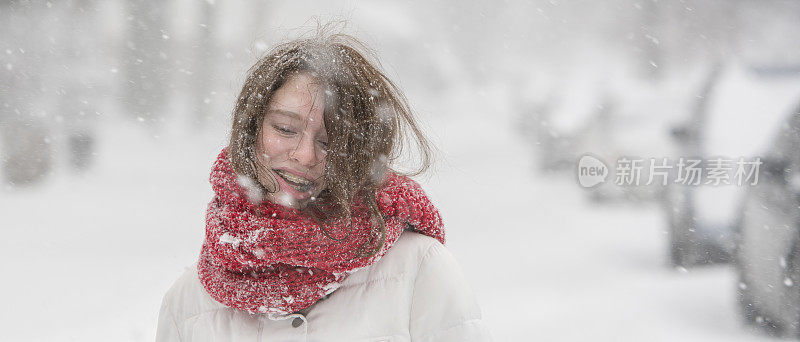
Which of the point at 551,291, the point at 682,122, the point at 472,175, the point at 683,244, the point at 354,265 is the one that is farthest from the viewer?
the point at 472,175

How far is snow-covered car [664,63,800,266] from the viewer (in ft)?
12.3

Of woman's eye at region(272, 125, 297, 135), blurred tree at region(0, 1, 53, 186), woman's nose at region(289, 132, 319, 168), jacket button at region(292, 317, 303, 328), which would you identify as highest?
blurred tree at region(0, 1, 53, 186)

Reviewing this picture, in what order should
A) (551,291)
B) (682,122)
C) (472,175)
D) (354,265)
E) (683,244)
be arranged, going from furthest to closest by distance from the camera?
(472,175)
(682,122)
(683,244)
(551,291)
(354,265)

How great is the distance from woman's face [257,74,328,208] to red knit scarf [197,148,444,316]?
4cm

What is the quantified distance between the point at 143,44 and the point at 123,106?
0.49 meters

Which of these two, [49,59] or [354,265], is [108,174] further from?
[354,265]

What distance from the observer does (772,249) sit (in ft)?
11.2

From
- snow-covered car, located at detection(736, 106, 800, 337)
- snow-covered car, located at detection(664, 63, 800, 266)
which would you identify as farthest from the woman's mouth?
snow-covered car, located at detection(664, 63, 800, 266)

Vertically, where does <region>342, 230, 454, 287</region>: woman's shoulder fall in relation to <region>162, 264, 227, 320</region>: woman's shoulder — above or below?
above

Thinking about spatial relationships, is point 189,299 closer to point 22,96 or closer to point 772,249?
point 772,249

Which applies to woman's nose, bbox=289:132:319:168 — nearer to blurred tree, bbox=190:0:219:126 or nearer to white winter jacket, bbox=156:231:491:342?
white winter jacket, bbox=156:231:491:342

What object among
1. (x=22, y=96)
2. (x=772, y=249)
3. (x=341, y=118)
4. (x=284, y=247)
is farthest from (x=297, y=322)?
(x=22, y=96)

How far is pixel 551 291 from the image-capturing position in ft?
11.4

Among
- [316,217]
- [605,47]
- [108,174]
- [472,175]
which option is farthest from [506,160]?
[316,217]
